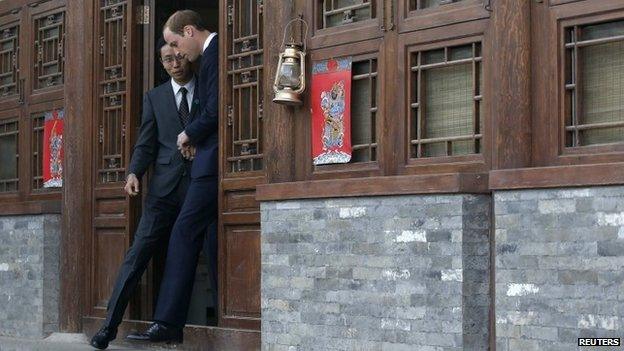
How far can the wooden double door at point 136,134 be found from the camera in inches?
371

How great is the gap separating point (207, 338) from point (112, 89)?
228 cm

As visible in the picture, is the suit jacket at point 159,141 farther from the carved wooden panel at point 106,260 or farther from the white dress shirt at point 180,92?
the carved wooden panel at point 106,260

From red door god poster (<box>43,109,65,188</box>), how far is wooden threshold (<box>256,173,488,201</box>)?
300cm

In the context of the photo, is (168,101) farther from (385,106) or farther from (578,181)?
(578,181)

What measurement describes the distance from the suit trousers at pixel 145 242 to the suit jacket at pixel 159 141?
3.0 inches

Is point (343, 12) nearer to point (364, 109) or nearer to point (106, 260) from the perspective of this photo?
→ point (364, 109)

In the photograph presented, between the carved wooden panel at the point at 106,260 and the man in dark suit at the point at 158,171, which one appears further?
the carved wooden panel at the point at 106,260

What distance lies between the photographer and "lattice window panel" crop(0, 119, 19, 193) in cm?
1205

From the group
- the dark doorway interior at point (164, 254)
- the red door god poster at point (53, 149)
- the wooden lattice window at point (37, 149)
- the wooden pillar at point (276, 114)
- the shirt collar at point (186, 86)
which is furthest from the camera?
the wooden lattice window at point (37, 149)

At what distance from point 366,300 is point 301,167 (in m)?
1.14

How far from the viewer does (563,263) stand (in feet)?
22.7

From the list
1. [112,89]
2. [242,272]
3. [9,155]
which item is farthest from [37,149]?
[242,272]

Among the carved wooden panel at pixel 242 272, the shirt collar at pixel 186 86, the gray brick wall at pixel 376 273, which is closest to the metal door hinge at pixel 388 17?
the gray brick wall at pixel 376 273

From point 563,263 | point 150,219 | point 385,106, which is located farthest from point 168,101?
point 563,263
